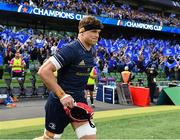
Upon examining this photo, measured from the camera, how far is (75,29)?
34.5 meters

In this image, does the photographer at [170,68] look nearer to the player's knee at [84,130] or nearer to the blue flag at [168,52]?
the blue flag at [168,52]

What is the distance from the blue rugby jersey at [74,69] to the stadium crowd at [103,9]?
70.9 feet

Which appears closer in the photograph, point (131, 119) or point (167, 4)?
point (131, 119)

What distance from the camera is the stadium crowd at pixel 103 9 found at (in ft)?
91.6

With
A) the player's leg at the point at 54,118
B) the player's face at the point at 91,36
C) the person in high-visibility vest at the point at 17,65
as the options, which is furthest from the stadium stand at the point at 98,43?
the player's face at the point at 91,36

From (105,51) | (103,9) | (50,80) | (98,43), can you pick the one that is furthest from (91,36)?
(103,9)

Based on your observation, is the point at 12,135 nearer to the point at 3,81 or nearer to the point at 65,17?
the point at 3,81

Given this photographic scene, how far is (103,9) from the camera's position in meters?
34.1

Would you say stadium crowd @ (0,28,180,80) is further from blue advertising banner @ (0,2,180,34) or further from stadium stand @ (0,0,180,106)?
blue advertising banner @ (0,2,180,34)

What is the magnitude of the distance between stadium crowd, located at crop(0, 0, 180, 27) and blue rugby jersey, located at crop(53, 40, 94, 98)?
70.9 ft

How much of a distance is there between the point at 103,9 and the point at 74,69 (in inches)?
1193

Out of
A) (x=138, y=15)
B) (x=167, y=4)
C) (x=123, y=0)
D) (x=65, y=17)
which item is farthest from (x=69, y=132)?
(x=167, y=4)

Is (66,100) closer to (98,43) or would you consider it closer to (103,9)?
(98,43)

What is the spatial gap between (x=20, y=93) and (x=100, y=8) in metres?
19.0
